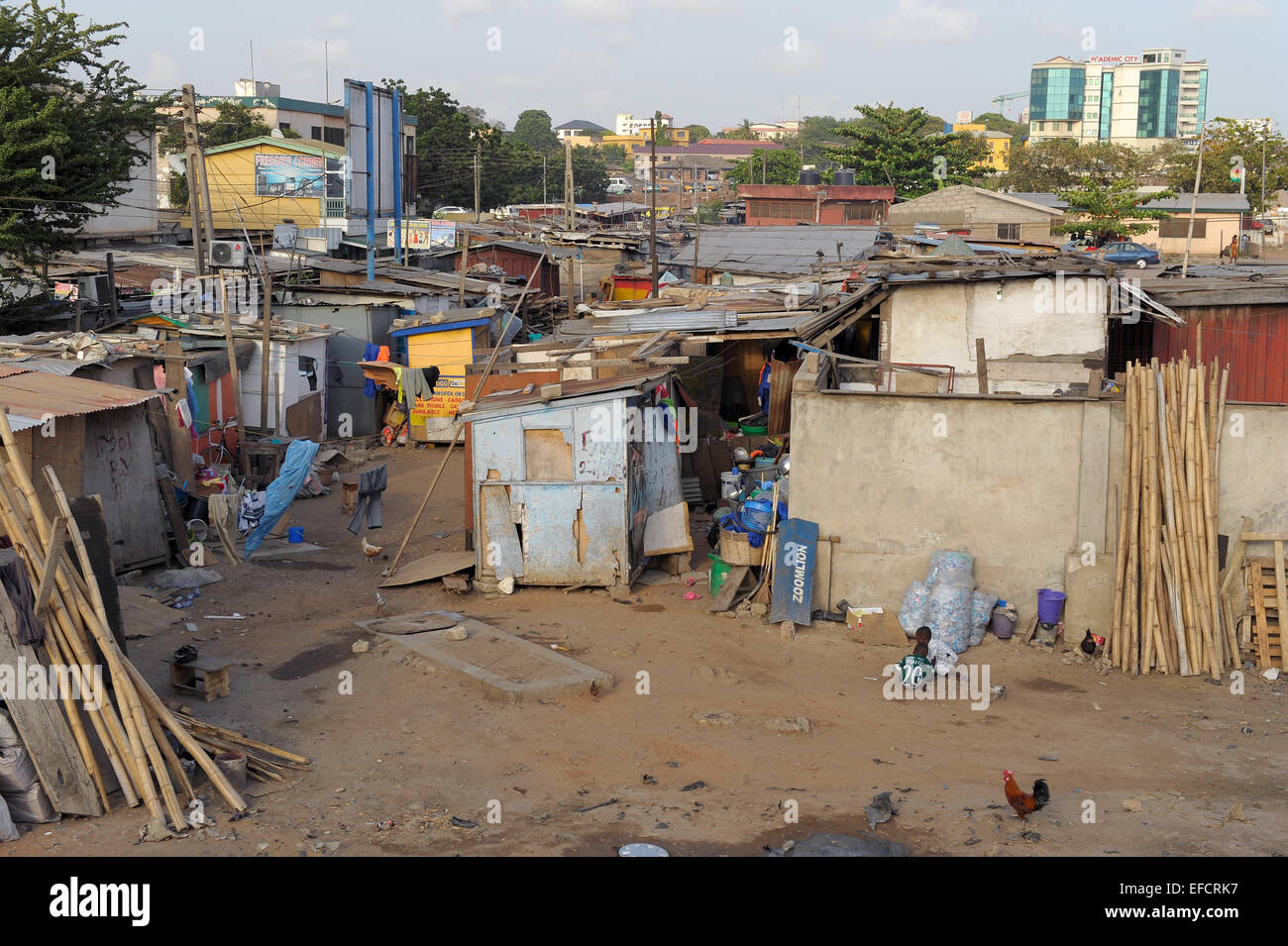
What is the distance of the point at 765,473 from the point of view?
14508 millimetres

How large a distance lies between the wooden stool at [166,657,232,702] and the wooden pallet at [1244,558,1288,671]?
9.58 m

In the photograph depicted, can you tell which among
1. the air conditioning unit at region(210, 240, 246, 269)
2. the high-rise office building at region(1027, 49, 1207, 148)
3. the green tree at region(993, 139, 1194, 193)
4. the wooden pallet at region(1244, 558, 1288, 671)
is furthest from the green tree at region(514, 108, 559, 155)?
the wooden pallet at region(1244, 558, 1288, 671)

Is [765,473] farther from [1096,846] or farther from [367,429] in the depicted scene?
[367,429]

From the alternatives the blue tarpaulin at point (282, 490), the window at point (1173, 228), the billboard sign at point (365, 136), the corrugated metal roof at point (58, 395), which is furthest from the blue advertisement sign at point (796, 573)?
the window at point (1173, 228)

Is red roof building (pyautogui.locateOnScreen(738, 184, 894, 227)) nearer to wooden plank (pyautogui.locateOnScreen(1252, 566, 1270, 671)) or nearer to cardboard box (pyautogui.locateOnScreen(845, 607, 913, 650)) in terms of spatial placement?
cardboard box (pyautogui.locateOnScreen(845, 607, 913, 650))

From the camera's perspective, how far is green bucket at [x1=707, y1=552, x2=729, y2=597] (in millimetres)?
12727

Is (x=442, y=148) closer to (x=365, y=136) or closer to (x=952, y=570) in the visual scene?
(x=365, y=136)

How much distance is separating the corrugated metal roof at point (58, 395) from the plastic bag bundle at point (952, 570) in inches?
359

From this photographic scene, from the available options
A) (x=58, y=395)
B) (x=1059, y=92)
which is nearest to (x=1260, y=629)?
(x=58, y=395)

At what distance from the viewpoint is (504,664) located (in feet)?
34.9

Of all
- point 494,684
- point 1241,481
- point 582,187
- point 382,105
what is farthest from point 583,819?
point 582,187

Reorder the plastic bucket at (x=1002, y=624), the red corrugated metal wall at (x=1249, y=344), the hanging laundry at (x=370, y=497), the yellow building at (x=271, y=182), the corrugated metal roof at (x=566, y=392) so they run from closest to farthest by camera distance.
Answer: the plastic bucket at (x=1002, y=624) → the corrugated metal roof at (x=566, y=392) → the red corrugated metal wall at (x=1249, y=344) → the hanging laundry at (x=370, y=497) → the yellow building at (x=271, y=182)

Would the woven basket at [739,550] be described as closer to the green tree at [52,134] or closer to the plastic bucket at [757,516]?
the plastic bucket at [757,516]

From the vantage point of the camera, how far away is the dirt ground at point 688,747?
7.30 meters
